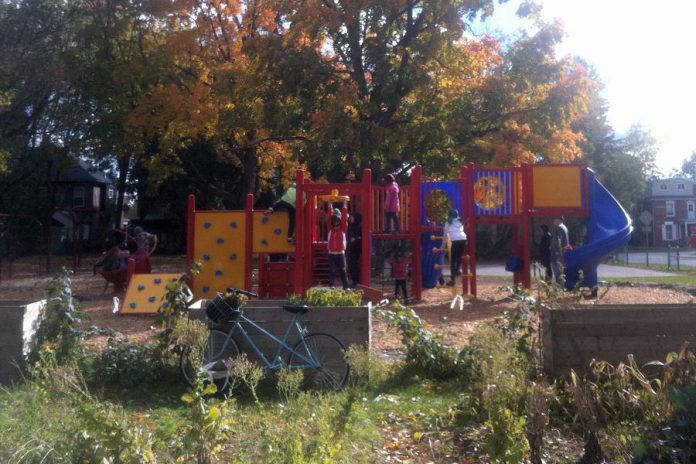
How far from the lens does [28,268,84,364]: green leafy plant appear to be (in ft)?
23.4

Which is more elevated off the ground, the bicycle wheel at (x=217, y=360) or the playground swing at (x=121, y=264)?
the playground swing at (x=121, y=264)

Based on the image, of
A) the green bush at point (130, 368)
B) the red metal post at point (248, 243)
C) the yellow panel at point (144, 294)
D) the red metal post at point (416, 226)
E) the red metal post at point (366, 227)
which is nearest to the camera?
the green bush at point (130, 368)

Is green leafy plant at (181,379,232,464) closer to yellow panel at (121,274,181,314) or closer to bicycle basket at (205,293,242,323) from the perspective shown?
bicycle basket at (205,293,242,323)

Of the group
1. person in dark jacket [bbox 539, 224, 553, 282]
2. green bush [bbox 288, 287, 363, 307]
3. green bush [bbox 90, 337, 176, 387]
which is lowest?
green bush [bbox 90, 337, 176, 387]

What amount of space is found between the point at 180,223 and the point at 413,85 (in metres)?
29.3

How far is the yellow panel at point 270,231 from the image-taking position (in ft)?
50.2

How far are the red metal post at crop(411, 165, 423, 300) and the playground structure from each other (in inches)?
0.8

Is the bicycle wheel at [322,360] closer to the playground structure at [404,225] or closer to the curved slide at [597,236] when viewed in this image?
the playground structure at [404,225]

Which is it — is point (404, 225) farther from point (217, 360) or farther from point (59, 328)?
point (59, 328)

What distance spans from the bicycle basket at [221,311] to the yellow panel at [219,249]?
26.6 feet

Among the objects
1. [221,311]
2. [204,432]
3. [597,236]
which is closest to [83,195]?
[597,236]

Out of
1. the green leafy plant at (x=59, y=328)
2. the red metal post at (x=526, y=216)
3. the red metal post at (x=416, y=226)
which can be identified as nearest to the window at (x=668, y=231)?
the red metal post at (x=526, y=216)

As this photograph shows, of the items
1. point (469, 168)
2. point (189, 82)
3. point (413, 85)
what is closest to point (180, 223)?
point (189, 82)

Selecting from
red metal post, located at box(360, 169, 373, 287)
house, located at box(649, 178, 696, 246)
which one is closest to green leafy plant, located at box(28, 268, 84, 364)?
red metal post, located at box(360, 169, 373, 287)
